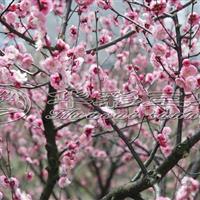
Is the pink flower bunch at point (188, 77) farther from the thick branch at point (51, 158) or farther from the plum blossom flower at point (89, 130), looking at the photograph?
the thick branch at point (51, 158)

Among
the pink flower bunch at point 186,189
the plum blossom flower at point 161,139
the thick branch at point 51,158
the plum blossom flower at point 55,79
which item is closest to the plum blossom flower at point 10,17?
the plum blossom flower at point 55,79

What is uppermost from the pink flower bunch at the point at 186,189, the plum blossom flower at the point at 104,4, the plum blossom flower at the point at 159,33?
the plum blossom flower at the point at 104,4

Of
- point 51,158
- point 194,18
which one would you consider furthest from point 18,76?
point 51,158

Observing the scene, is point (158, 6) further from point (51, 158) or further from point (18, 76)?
point (51, 158)

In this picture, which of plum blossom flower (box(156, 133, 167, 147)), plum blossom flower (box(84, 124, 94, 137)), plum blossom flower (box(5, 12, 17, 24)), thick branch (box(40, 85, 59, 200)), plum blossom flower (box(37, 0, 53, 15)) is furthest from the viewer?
thick branch (box(40, 85, 59, 200))

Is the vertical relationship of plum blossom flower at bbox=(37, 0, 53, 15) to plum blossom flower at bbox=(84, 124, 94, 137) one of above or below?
above

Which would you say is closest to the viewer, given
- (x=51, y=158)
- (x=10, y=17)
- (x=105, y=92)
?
(x=10, y=17)

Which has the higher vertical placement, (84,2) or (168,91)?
(84,2)

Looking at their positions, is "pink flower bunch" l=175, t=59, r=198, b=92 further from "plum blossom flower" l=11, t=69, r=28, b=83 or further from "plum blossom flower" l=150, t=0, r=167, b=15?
"plum blossom flower" l=11, t=69, r=28, b=83

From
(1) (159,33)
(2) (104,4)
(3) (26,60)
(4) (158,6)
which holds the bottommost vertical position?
(3) (26,60)

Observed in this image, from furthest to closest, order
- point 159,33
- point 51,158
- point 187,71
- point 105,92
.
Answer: point 51,158, point 105,92, point 159,33, point 187,71

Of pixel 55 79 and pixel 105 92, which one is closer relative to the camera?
pixel 55 79

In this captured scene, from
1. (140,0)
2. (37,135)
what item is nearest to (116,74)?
(37,135)

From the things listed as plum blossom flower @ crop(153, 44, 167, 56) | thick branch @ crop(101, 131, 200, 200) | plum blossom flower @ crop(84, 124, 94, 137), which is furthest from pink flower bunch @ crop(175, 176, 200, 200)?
plum blossom flower @ crop(84, 124, 94, 137)
